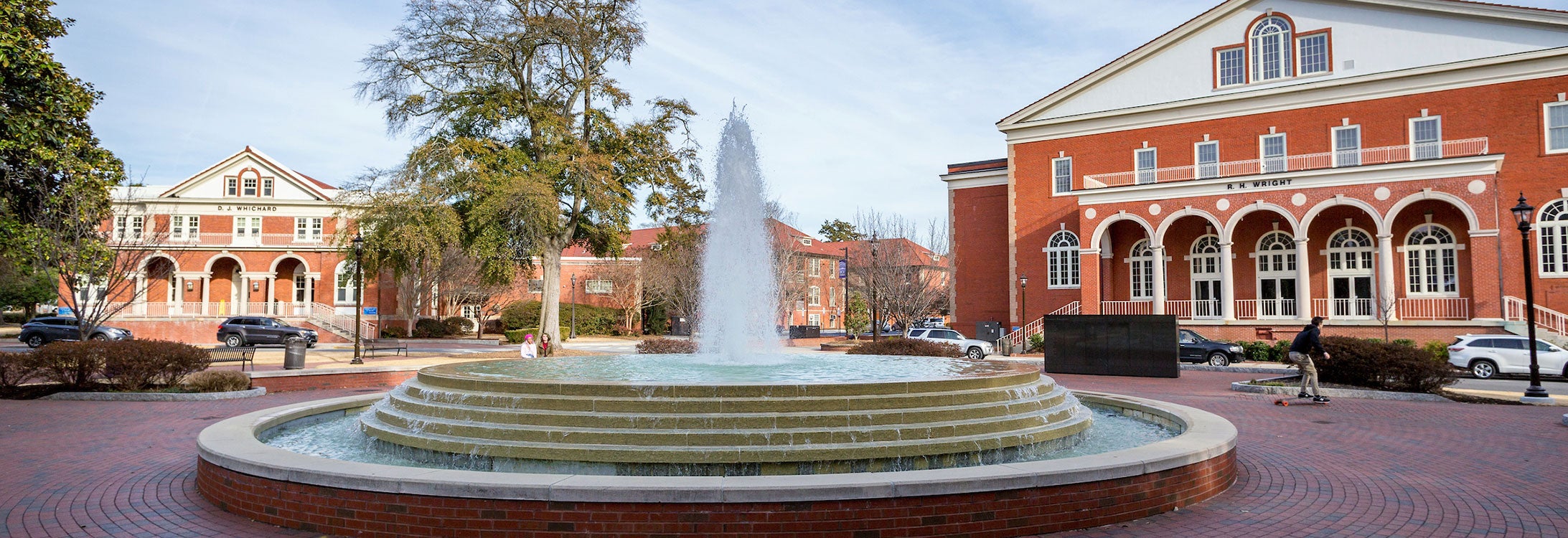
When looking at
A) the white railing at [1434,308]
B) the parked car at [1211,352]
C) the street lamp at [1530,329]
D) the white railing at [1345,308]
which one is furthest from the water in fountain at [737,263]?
the white railing at [1434,308]

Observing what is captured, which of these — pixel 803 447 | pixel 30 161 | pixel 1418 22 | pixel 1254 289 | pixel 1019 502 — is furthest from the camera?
pixel 1254 289

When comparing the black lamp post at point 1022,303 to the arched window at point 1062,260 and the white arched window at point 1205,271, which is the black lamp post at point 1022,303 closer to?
the arched window at point 1062,260

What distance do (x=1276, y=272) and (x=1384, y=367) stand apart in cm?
1916

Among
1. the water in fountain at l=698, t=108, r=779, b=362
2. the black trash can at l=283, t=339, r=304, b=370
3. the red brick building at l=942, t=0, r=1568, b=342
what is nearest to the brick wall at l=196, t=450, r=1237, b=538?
the water in fountain at l=698, t=108, r=779, b=362

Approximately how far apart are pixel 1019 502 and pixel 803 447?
1.83 metres

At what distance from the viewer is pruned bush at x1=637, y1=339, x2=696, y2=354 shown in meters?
27.1

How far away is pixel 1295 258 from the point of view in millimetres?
32594

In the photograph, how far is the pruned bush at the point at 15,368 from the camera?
1531cm

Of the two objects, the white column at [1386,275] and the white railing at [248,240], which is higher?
the white railing at [248,240]

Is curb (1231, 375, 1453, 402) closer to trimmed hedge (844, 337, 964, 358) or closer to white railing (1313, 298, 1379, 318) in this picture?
trimmed hedge (844, 337, 964, 358)

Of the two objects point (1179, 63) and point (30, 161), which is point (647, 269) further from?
point (30, 161)

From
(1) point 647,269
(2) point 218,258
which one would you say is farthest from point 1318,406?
(2) point 218,258

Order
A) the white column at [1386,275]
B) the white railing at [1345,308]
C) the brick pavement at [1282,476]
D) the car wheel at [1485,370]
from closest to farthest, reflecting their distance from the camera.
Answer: the brick pavement at [1282,476], the car wheel at [1485,370], the white column at [1386,275], the white railing at [1345,308]

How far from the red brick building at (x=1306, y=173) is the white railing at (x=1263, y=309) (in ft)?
0.34
